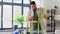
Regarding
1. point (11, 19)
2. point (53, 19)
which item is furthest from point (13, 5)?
point (53, 19)

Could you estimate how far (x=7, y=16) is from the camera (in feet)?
15.9

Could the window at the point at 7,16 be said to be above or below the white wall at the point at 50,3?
below

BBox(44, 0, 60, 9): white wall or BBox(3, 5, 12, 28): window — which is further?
BBox(3, 5, 12, 28): window

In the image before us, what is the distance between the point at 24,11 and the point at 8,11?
2.12 feet

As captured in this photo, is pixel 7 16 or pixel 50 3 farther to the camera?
pixel 7 16

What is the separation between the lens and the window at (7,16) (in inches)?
191

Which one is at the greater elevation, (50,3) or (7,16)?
(50,3)

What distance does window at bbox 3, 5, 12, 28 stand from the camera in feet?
15.9

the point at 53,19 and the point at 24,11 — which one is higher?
the point at 24,11

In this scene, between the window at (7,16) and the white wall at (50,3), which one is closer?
the white wall at (50,3)

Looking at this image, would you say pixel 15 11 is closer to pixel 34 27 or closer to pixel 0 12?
pixel 0 12

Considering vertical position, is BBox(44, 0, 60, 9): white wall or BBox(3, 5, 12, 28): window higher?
BBox(44, 0, 60, 9): white wall

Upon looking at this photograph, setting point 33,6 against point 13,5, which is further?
point 13,5

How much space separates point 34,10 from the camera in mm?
3020
